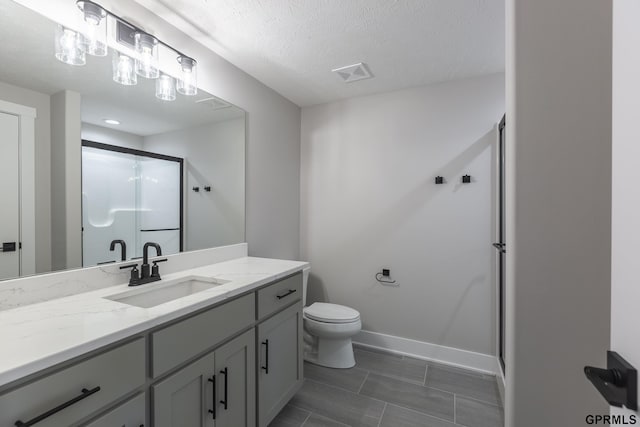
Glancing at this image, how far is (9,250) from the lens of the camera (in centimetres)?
107

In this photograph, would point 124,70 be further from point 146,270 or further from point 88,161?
point 146,270

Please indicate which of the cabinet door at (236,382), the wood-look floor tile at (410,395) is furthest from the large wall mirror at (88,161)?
the wood-look floor tile at (410,395)

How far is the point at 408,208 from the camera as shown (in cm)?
250

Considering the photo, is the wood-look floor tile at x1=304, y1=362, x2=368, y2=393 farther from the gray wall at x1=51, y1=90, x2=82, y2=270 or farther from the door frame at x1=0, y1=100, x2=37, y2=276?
the door frame at x1=0, y1=100, x2=37, y2=276

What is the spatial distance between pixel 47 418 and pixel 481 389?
242cm

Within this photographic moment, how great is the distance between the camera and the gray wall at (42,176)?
1147 millimetres

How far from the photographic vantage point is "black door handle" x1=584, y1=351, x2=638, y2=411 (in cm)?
45

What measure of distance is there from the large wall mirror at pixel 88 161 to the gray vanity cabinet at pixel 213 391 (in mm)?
740

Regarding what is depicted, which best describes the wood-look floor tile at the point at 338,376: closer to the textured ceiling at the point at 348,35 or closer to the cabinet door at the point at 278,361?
the cabinet door at the point at 278,361

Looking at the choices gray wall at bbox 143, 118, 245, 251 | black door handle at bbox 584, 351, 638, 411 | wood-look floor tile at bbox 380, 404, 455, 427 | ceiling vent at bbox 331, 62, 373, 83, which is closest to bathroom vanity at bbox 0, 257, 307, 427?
gray wall at bbox 143, 118, 245, 251

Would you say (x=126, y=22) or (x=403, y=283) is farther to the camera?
(x=403, y=283)

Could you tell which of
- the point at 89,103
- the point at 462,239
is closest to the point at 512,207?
the point at 462,239

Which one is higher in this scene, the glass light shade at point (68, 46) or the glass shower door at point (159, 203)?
the glass light shade at point (68, 46)

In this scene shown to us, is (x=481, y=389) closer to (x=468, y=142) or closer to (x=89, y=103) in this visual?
(x=468, y=142)
